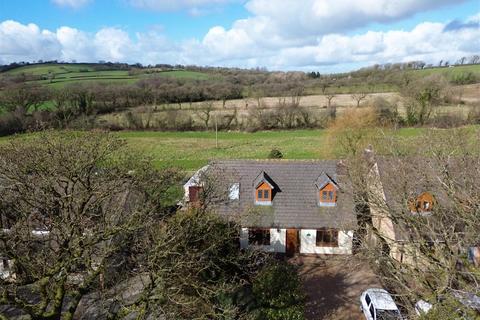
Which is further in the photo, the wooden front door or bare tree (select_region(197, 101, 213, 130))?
bare tree (select_region(197, 101, 213, 130))

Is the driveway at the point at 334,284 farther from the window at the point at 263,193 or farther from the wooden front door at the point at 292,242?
the window at the point at 263,193

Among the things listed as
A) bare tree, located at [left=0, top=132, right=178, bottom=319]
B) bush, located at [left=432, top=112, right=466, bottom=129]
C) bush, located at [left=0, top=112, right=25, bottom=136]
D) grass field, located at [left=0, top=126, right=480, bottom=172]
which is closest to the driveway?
bare tree, located at [left=0, top=132, right=178, bottom=319]

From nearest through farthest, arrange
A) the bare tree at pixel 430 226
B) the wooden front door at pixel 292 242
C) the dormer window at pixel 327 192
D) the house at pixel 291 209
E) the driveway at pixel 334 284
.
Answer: the bare tree at pixel 430 226
the driveway at pixel 334 284
the house at pixel 291 209
the wooden front door at pixel 292 242
the dormer window at pixel 327 192

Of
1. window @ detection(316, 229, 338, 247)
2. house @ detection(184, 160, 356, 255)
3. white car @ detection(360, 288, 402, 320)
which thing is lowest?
white car @ detection(360, 288, 402, 320)

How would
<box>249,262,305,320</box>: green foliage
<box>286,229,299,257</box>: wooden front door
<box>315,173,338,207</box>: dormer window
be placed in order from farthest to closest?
<box>315,173,338,207</box>: dormer window < <box>286,229,299,257</box>: wooden front door < <box>249,262,305,320</box>: green foliage

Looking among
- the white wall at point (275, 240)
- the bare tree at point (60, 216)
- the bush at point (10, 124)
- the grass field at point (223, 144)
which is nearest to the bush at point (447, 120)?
the grass field at point (223, 144)

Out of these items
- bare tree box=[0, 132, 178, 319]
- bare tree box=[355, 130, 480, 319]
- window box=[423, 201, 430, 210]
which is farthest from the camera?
window box=[423, 201, 430, 210]

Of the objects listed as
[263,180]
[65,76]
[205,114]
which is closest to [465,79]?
[205,114]

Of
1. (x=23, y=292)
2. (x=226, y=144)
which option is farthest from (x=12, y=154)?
(x=226, y=144)

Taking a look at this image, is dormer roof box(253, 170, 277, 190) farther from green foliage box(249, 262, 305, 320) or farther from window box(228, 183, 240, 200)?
green foliage box(249, 262, 305, 320)
